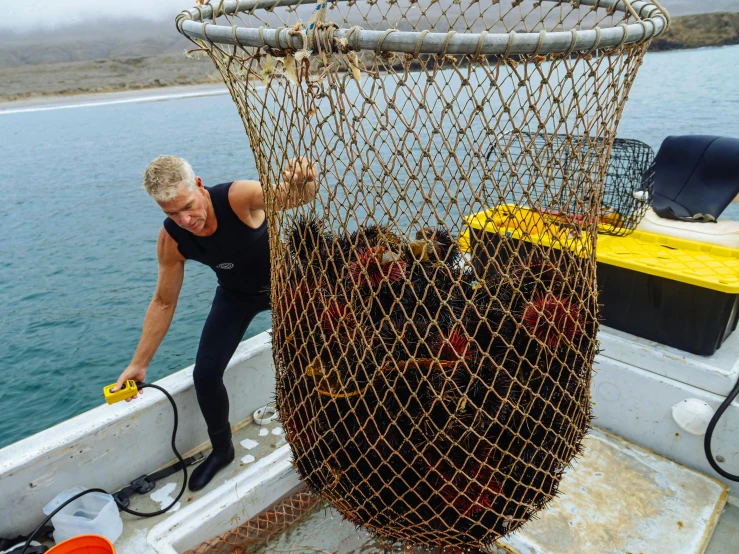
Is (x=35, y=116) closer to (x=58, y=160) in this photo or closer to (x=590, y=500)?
(x=58, y=160)

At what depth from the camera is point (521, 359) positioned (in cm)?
138

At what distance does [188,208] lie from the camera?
7.41ft

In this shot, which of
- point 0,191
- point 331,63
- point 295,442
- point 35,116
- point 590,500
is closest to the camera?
point 331,63

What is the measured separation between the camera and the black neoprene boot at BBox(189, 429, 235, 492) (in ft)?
8.41

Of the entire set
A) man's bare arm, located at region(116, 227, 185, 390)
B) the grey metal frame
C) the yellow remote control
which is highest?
the grey metal frame

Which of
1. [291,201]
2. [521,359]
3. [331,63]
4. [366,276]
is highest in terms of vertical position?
[331,63]

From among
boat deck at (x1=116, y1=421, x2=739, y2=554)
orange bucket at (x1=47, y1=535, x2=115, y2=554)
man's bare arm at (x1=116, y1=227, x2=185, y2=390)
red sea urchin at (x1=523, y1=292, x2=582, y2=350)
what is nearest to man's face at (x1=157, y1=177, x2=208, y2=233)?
man's bare arm at (x1=116, y1=227, x2=185, y2=390)

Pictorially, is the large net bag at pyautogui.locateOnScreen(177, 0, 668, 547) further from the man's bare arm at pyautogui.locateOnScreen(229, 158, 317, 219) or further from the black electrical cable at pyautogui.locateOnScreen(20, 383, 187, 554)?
the black electrical cable at pyautogui.locateOnScreen(20, 383, 187, 554)

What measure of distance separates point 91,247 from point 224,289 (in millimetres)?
9751

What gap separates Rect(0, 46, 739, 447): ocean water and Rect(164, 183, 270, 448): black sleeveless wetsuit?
405cm

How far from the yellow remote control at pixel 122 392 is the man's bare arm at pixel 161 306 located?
5 cm

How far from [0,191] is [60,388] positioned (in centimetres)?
1208

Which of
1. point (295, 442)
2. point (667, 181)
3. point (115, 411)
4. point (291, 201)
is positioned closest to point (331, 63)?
point (291, 201)

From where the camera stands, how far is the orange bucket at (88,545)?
192 cm
